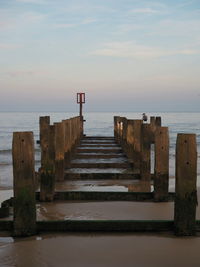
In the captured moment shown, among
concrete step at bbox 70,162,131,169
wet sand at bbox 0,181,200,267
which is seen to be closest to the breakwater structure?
wet sand at bbox 0,181,200,267

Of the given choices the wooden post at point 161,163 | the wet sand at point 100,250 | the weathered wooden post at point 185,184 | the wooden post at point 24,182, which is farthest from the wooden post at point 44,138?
the weathered wooden post at point 185,184

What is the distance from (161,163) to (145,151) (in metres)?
2.11

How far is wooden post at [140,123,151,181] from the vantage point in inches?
373

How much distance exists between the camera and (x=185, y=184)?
5.30 m

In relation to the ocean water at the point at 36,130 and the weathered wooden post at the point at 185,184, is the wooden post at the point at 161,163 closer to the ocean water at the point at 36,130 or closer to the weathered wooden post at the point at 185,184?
the weathered wooden post at the point at 185,184

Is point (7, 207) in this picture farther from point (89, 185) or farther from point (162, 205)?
point (89, 185)

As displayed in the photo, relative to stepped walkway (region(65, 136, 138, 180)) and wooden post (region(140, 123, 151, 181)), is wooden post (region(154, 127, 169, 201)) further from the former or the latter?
stepped walkway (region(65, 136, 138, 180))

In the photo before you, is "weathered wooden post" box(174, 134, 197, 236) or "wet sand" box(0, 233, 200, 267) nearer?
"wet sand" box(0, 233, 200, 267)

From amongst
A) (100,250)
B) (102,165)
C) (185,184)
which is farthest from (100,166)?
(100,250)

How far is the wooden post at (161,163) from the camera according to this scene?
7207mm

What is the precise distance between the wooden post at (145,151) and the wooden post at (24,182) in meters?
4.60

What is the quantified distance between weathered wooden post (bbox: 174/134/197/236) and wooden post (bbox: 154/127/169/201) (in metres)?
1.92

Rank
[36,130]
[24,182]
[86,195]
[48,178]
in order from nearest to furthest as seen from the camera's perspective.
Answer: [24,182]
[86,195]
[48,178]
[36,130]

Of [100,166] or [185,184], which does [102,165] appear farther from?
[185,184]
